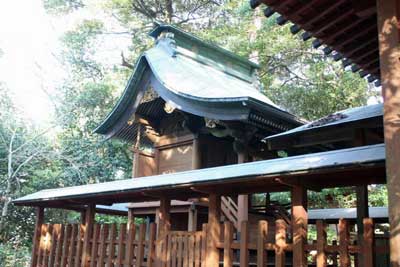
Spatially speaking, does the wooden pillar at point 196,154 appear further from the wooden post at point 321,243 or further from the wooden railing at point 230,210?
the wooden post at point 321,243

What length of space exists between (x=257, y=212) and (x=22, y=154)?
349 inches

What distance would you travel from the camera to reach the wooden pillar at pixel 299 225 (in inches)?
185

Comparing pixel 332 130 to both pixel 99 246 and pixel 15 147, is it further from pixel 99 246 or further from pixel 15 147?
pixel 15 147

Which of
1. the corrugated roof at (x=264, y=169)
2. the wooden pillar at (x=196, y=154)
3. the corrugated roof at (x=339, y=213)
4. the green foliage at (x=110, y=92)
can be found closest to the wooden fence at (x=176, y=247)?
the corrugated roof at (x=264, y=169)

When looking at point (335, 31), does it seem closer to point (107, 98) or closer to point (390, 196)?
point (390, 196)

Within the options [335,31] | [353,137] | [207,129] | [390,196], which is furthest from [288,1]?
[207,129]

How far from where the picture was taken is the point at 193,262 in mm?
5891

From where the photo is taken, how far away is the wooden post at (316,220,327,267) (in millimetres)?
4539

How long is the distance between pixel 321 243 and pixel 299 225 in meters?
0.32

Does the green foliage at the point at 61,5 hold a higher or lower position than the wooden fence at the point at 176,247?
higher

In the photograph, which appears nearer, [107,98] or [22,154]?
[22,154]

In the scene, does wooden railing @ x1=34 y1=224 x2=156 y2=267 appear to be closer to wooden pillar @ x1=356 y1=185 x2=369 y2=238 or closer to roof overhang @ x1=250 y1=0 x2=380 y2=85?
wooden pillar @ x1=356 y1=185 x2=369 y2=238

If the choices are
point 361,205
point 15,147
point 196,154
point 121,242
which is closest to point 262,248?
point 361,205

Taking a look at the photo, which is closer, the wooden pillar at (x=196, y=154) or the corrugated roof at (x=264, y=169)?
the corrugated roof at (x=264, y=169)
